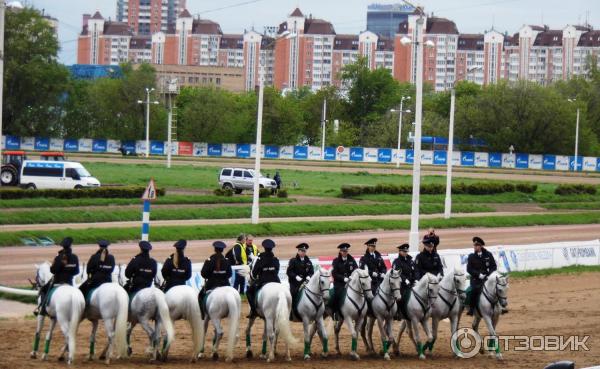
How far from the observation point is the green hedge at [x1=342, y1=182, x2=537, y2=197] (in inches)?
2409

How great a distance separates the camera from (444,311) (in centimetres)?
1983

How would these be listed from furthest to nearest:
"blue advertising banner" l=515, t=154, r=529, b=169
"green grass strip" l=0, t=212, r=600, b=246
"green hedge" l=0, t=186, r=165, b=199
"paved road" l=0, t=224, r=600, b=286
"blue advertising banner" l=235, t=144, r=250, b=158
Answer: "blue advertising banner" l=235, t=144, r=250, b=158 → "blue advertising banner" l=515, t=154, r=529, b=169 → "green hedge" l=0, t=186, r=165, b=199 → "green grass strip" l=0, t=212, r=600, b=246 → "paved road" l=0, t=224, r=600, b=286

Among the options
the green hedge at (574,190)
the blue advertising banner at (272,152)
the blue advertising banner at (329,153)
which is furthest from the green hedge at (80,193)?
the blue advertising banner at (329,153)

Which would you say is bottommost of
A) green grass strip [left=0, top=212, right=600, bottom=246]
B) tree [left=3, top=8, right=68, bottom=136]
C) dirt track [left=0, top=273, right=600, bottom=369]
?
dirt track [left=0, top=273, right=600, bottom=369]

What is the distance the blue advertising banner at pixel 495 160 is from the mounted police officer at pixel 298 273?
89493 mm

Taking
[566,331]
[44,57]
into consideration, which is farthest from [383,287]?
[44,57]

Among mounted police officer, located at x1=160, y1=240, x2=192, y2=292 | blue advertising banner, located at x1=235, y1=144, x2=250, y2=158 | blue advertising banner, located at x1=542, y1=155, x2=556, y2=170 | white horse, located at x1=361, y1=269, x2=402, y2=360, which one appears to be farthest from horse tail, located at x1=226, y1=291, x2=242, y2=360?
blue advertising banner, located at x1=235, y1=144, x2=250, y2=158

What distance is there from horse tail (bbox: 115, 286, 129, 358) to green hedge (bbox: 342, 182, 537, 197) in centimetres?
4308

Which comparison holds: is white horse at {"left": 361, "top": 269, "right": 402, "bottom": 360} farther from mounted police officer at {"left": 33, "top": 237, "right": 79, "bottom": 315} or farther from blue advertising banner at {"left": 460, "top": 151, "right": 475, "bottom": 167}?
blue advertising banner at {"left": 460, "top": 151, "right": 475, "bottom": 167}

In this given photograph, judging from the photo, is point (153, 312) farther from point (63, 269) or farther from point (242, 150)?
point (242, 150)

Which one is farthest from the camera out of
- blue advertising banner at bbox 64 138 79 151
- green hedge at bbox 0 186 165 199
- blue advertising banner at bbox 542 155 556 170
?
blue advertising banner at bbox 64 138 79 151

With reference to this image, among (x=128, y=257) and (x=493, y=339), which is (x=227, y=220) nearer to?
(x=128, y=257)

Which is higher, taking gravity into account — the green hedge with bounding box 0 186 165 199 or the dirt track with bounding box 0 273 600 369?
the green hedge with bounding box 0 186 165 199

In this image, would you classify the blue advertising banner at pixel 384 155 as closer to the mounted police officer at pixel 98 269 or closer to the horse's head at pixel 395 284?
the horse's head at pixel 395 284
